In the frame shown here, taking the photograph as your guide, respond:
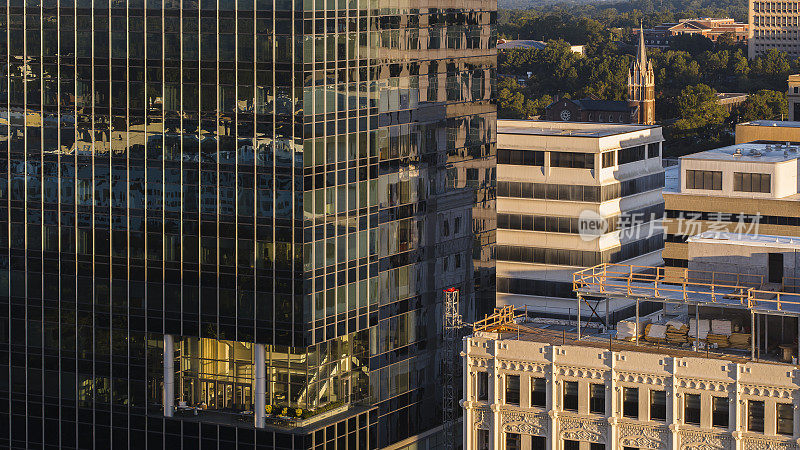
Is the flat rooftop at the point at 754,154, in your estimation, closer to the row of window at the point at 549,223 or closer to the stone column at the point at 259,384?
the row of window at the point at 549,223

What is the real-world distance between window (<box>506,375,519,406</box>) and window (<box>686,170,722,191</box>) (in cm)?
6019

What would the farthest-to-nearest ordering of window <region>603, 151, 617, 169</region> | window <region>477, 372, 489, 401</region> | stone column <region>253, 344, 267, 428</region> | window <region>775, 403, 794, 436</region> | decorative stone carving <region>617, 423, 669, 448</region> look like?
window <region>603, 151, 617, 169</region> → stone column <region>253, 344, 267, 428</region> → window <region>477, 372, 489, 401</region> → decorative stone carving <region>617, 423, 669, 448</region> → window <region>775, 403, 794, 436</region>

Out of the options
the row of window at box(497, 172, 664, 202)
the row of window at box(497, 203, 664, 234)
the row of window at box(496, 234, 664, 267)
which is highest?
the row of window at box(497, 172, 664, 202)

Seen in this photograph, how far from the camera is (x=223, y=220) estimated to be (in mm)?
107938

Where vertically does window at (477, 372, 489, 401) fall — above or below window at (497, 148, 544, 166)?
below

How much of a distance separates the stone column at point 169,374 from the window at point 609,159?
55.1m

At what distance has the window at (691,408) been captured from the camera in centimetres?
9504

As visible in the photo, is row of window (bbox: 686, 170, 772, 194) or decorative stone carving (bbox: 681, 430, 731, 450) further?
row of window (bbox: 686, 170, 772, 194)

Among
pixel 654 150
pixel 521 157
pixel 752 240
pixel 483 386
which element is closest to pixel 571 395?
pixel 483 386

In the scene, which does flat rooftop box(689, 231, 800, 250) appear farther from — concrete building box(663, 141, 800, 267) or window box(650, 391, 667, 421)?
concrete building box(663, 141, 800, 267)

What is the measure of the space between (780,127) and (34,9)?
335 ft

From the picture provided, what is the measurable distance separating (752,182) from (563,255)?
1786 cm

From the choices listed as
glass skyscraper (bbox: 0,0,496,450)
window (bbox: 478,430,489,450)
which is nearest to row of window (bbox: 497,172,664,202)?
glass skyscraper (bbox: 0,0,496,450)

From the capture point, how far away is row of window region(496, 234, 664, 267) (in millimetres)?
153500
